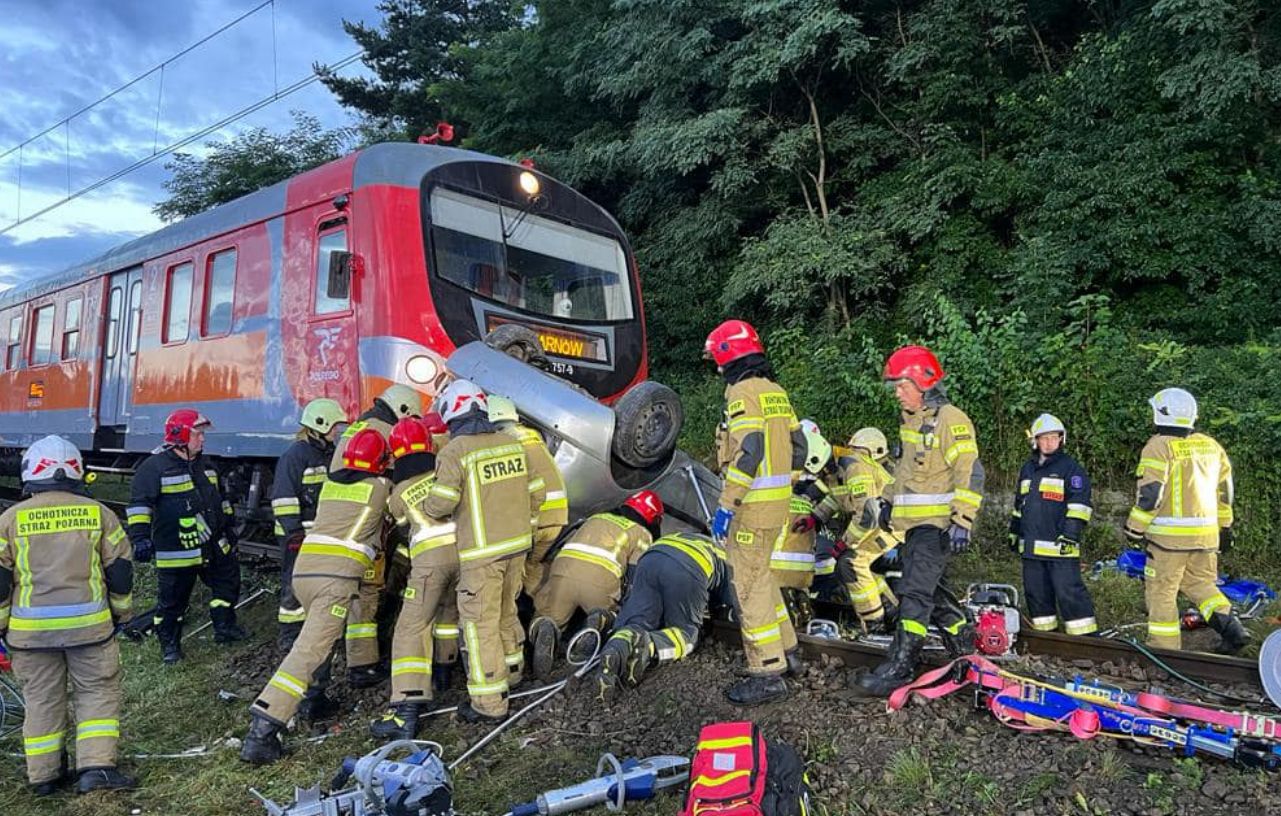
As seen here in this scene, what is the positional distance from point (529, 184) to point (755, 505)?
3.55m

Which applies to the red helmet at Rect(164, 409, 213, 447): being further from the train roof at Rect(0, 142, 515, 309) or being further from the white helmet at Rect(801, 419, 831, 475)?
the white helmet at Rect(801, 419, 831, 475)

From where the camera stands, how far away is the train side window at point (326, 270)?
19.9 ft

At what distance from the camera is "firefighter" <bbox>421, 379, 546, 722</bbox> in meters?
4.35

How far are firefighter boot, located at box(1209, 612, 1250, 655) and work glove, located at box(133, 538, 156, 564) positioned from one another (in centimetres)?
656

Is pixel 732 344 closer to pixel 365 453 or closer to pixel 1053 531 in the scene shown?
pixel 365 453

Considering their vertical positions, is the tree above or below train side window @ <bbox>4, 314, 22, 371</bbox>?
above

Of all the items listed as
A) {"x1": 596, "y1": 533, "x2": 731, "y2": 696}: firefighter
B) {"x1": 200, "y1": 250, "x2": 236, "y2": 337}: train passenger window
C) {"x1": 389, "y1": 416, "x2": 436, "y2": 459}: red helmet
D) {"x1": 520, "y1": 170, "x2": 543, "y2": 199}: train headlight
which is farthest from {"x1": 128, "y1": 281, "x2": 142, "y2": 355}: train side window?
{"x1": 596, "y1": 533, "x2": 731, "y2": 696}: firefighter

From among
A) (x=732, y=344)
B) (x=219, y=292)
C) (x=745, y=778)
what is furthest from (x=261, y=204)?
(x=745, y=778)

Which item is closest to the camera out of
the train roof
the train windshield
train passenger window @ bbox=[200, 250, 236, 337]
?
the train roof

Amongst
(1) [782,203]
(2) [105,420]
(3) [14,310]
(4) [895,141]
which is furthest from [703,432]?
(3) [14,310]

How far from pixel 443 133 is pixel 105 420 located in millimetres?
4811

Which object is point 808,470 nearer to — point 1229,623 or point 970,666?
point 970,666

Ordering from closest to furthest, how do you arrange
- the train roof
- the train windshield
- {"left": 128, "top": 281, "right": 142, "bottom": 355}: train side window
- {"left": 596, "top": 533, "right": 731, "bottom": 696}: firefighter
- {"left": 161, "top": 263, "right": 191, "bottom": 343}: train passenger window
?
{"left": 596, "top": 533, "right": 731, "bottom": 696}: firefighter
the train roof
the train windshield
{"left": 161, "top": 263, "right": 191, "bottom": 343}: train passenger window
{"left": 128, "top": 281, "right": 142, "bottom": 355}: train side window

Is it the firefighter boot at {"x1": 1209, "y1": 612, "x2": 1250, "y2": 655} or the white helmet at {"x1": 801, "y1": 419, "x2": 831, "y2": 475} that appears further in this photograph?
the white helmet at {"x1": 801, "y1": 419, "x2": 831, "y2": 475}
